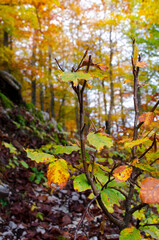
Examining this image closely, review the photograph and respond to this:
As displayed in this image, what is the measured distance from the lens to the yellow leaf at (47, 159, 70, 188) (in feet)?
2.19

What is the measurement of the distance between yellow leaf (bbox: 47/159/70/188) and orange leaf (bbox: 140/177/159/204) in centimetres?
30

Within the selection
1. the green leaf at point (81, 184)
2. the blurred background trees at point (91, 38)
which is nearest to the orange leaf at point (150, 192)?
the green leaf at point (81, 184)

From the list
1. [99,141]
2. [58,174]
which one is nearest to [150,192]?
[99,141]

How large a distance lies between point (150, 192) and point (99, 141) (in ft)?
0.80

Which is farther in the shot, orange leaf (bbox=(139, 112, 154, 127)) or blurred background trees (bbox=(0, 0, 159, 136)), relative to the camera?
blurred background trees (bbox=(0, 0, 159, 136))

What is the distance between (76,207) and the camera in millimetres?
2918

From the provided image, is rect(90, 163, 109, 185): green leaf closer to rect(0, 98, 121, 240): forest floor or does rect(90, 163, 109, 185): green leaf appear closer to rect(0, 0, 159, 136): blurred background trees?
rect(0, 98, 121, 240): forest floor

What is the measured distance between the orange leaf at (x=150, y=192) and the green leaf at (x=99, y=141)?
180 mm

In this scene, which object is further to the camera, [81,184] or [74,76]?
[81,184]

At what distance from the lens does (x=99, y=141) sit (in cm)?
63

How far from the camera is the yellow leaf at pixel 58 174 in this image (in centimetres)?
67

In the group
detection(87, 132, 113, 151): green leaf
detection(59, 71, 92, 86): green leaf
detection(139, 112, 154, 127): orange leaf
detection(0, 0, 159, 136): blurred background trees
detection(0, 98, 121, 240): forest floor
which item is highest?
detection(0, 0, 159, 136): blurred background trees

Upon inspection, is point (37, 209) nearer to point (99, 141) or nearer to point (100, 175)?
point (100, 175)

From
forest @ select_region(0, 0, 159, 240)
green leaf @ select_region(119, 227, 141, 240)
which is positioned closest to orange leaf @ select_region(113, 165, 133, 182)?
forest @ select_region(0, 0, 159, 240)
